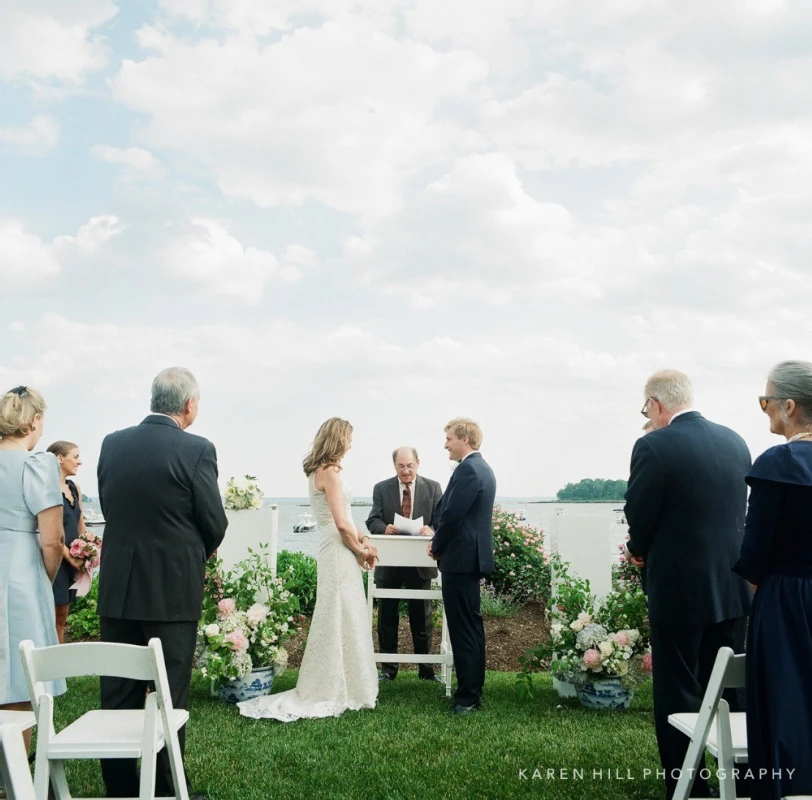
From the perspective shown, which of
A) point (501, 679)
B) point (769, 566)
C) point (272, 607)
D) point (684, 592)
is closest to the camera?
point (769, 566)

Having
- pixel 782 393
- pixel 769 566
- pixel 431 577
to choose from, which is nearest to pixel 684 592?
pixel 769 566

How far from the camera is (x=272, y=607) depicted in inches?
282

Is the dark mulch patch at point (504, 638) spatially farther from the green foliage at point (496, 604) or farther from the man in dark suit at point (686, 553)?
the man in dark suit at point (686, 553)

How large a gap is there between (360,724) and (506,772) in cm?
151

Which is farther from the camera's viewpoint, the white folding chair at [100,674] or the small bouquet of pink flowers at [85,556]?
the small bouquet of pink flowers at [85,556]

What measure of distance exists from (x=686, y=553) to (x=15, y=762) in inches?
129

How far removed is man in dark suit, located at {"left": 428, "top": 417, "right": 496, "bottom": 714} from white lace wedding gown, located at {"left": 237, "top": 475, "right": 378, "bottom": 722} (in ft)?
2.39

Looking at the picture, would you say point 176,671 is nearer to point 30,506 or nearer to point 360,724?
point 30,506

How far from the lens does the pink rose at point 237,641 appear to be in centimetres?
661

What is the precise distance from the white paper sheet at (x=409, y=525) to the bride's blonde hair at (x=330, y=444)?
1.45 meters

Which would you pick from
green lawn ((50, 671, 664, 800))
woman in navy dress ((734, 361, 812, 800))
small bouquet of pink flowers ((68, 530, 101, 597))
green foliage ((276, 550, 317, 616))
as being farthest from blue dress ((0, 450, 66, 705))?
green foliage ((276, 550, 317, 616))

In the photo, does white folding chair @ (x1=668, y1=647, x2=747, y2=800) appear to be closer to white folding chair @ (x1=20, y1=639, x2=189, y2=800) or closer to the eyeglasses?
the eyeglasses

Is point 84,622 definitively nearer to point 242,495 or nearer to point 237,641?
point 242,495

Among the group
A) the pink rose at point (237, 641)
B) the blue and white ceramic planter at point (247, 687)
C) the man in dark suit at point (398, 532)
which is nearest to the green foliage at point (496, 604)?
the man in dark suit at point (398, 532)
